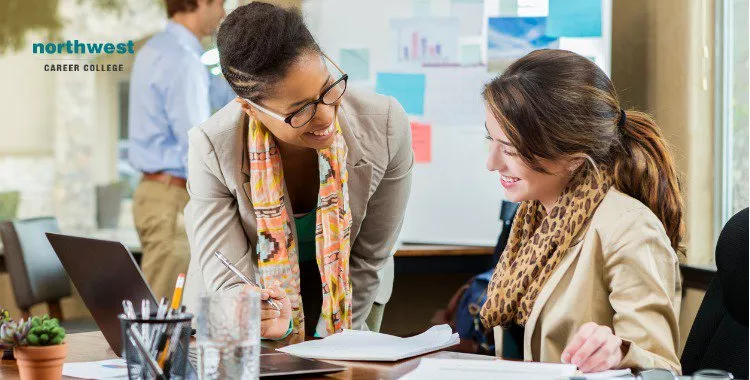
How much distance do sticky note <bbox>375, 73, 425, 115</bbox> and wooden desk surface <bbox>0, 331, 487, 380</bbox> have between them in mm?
2216

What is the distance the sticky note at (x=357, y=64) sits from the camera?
378 centimetres

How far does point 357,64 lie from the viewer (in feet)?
12.4

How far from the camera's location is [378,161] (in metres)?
2.02

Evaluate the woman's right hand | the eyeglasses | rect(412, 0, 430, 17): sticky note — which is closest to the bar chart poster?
rect(412, 0, 430, 17): sticky note

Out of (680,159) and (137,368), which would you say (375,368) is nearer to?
(137,368)

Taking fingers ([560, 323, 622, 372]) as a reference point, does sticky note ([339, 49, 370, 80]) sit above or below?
above

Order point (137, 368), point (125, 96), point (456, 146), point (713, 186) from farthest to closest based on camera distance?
point (125, 96), point (456, 146), point (713, 186), point (137, 368)

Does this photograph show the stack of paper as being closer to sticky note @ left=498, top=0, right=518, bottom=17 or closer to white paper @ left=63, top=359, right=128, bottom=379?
white paper @ left=63, top=359, right=128, bottom=379

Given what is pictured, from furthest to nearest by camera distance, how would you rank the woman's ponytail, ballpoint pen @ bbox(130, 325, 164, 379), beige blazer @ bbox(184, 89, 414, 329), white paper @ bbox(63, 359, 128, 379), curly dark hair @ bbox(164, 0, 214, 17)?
curly dark hair @ bbox(164, 0, 214, 17), beige blazer @ bbox(184, 89, 414, 329), the woman's ponytail, white paper @ bbox(63, 359, 128, 379), ballpoint pen @ bbox(130, 325, 164, 379)

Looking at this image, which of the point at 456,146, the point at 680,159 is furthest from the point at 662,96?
the point at 456,146

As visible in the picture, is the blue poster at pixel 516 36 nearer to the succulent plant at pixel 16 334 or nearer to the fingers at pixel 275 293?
the fingers at pixel 275 293

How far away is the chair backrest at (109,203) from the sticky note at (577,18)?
1.92 metres

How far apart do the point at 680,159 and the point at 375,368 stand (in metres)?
2.27

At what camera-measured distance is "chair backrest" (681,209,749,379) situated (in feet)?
4.48
